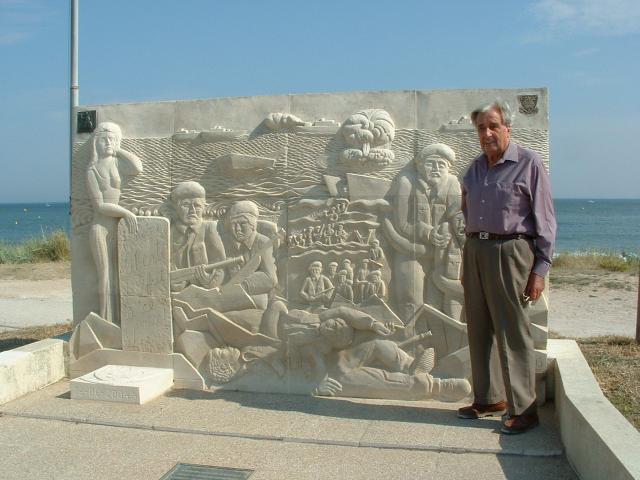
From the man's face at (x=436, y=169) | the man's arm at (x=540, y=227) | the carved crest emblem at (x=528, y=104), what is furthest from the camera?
the man's face at (x=436, y=169)

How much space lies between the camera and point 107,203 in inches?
214

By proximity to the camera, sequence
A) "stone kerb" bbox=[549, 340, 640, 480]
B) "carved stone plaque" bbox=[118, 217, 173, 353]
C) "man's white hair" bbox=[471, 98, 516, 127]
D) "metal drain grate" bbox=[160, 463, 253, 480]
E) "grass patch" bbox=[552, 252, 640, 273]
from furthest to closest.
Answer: "grass patch" bbox=[552, 252, 640, 273] → "carved stone plaque" bbox=[118, 217, 173, 353] → "man's white hair" bbox=[471, 98, 516, 127] → "metal drain grate" bbox=[160, 463, 253, 480] → "stone kerb" bbox=[549, 340, 640, 480]

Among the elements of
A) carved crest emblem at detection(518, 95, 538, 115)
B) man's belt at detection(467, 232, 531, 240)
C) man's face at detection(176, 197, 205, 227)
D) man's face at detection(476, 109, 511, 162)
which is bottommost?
man's belt at detection(467, 232, 531, 240)

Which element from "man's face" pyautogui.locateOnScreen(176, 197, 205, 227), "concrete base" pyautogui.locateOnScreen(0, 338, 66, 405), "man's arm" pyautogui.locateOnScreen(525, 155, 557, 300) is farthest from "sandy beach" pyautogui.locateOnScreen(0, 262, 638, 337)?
"man's face" pyautogui.locateOnScreen(176, 197, 205, 227)

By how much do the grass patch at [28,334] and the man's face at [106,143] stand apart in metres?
2.90

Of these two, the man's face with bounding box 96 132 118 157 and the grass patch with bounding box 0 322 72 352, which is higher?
the man's face with bounding box 96 132 118 157

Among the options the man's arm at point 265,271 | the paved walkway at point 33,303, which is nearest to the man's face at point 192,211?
the man's arm at point 265,271

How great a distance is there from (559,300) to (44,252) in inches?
465

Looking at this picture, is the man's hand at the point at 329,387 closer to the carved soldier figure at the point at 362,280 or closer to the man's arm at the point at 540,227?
the carved soldier figure at the point at 362,280

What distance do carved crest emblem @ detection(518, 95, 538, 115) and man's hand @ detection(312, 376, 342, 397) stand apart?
2.32 m

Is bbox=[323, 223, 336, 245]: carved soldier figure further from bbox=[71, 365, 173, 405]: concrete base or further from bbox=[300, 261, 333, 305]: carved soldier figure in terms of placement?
bbox=[71, 365, 173, 405]: concrete base

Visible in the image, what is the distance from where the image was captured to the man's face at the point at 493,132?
4227mm

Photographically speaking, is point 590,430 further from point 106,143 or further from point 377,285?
point 106,143

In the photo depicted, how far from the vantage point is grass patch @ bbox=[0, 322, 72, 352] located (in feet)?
24.3
